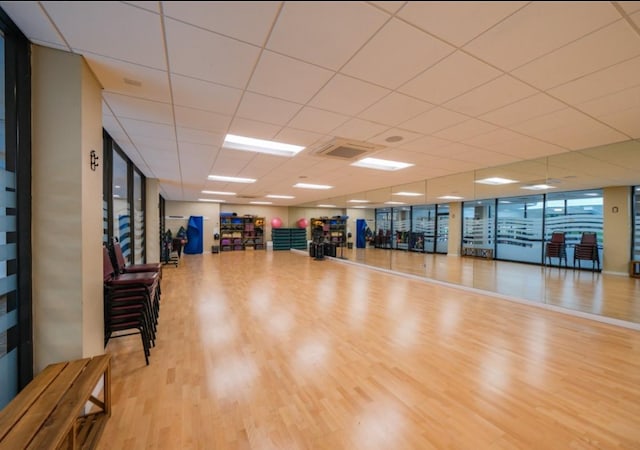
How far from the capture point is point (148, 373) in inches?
97.4

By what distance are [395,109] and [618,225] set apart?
7.68 m

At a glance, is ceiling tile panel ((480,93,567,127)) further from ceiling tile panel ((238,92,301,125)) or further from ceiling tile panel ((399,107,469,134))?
ceiling tile panel ((238,92,301,125))

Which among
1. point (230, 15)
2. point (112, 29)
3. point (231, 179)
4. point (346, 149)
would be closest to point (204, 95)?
point (112, 29)

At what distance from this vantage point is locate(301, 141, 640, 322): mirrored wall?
15.4 feet

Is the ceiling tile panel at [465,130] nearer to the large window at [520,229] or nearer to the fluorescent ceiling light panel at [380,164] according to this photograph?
the fluorescent ceiling light panel at [380,164]

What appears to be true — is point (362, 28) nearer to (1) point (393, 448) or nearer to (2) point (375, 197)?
(1) point (393, 448)

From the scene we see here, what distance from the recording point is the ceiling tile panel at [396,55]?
1607 mm

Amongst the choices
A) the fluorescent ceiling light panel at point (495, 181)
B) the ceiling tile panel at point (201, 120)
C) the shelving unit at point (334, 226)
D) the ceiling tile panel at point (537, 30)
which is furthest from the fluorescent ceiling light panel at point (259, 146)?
the shelving unit at point (334, 226)

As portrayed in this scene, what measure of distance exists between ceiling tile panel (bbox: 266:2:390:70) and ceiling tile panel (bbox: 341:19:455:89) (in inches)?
3.2

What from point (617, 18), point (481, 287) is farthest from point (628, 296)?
point (617, 18)

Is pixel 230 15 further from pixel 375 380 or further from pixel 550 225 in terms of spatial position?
pixel 550 225

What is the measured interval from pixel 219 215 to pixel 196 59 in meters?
12.4

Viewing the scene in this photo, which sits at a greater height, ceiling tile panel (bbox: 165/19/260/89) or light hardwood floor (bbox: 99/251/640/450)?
ceiling tile panel (bbox: 165/19/260/89)

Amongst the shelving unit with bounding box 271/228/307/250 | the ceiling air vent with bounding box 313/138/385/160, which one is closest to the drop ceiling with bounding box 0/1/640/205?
the ceiling air vent with bounding box 313/138/385/160
